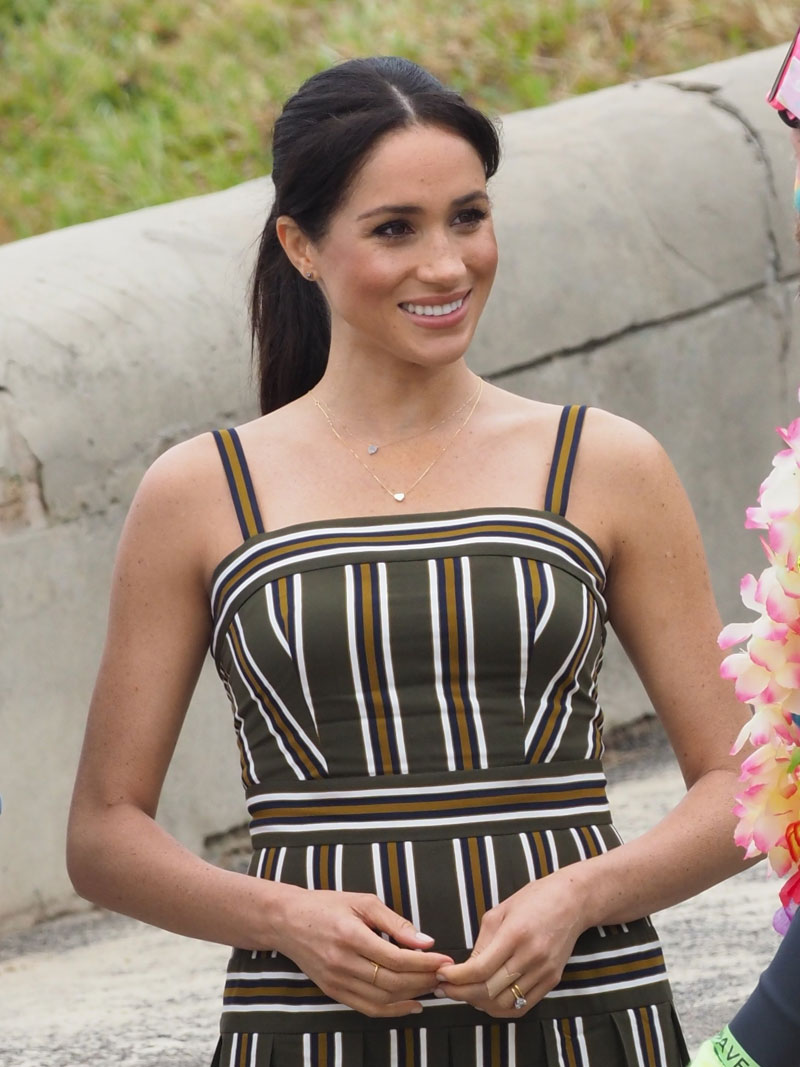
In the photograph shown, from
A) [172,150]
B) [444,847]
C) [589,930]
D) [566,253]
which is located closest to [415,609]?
[444,847]

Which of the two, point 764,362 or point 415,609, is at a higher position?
point 764,362

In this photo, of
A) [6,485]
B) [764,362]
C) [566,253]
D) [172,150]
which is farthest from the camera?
[172,150]

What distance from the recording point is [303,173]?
7.57ft

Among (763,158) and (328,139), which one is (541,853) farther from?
(763,158)

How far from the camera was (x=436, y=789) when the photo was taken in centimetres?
210

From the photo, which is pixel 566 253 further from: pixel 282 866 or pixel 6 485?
pixel 282 866

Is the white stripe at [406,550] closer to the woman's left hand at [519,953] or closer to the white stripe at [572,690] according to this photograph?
the white stripe at [572,690]

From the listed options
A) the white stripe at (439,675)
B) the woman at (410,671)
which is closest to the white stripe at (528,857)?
the woman at (410,671)

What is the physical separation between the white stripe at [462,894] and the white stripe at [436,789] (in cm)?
6

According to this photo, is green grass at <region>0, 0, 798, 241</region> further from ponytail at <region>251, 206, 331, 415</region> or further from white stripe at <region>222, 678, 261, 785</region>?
white stripe at <region>222, 678, 261, 785</region>

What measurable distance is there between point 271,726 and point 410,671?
0.18m

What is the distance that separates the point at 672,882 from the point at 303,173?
95 cm

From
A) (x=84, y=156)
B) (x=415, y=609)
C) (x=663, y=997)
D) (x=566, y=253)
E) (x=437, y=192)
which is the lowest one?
(x=663, y=997)

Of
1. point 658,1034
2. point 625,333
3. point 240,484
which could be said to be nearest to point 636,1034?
point 658,1034
